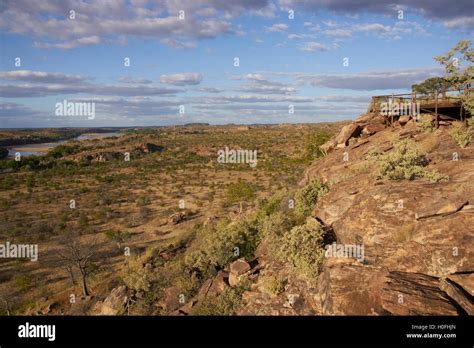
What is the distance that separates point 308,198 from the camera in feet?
50.4

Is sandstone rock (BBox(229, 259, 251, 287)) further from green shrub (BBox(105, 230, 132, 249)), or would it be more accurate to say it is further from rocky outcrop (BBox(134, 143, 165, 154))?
rocky outcrop (BBox(134, 143, 165, 154))

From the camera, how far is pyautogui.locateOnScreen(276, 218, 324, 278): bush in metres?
10.2

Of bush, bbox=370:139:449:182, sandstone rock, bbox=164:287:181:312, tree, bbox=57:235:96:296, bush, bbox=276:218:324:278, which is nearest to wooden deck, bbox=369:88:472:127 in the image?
bush, bbox=370:139:449:182

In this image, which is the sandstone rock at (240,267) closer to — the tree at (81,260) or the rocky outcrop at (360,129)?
the tree at (81,260)

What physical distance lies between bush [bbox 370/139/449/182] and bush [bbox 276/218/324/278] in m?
2.90

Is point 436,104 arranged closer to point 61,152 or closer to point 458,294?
point 458,294

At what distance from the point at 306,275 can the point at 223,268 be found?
5.30 metres

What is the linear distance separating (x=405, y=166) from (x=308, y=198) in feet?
14.5

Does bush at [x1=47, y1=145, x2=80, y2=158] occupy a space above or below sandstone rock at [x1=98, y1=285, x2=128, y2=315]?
above

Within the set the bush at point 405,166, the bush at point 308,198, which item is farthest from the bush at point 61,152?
the bush at point 405,166

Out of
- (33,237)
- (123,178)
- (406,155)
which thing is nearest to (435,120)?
(406,155)

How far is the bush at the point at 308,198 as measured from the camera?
14.9m
